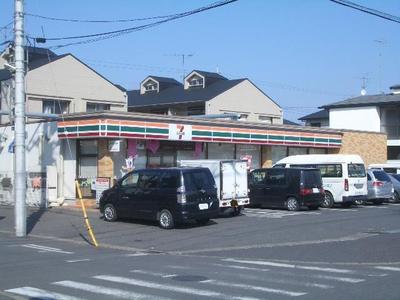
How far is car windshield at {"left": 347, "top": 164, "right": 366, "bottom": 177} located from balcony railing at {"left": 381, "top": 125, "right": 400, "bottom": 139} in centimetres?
2801

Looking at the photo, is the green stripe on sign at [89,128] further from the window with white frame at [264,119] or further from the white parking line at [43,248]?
the window with white frame at [264,119]

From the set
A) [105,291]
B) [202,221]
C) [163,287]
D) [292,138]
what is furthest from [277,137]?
[105,291]

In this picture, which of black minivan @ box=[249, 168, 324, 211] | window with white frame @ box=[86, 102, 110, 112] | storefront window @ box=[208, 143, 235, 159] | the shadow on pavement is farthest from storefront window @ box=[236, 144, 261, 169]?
window with white frame @ box=[86, 102, 110, 112]

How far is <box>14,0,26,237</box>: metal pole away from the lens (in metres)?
19.1

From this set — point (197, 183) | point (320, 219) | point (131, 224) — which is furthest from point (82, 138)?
point (320, 219)

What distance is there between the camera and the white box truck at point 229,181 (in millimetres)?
22828

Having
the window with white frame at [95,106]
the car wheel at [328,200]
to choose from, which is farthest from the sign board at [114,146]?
the window with white frame at [95,106]

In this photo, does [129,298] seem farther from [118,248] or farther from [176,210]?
[176,210]

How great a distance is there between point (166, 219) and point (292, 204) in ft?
25.1

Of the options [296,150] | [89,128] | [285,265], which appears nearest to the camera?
[285,265]

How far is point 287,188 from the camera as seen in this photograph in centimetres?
2548

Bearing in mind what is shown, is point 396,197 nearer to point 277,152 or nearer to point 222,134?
point 277,152

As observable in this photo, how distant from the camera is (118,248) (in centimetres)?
1634

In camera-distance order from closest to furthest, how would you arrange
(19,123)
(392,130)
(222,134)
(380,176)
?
(19,123) < (380,176) < (222,134) < (392,130)
